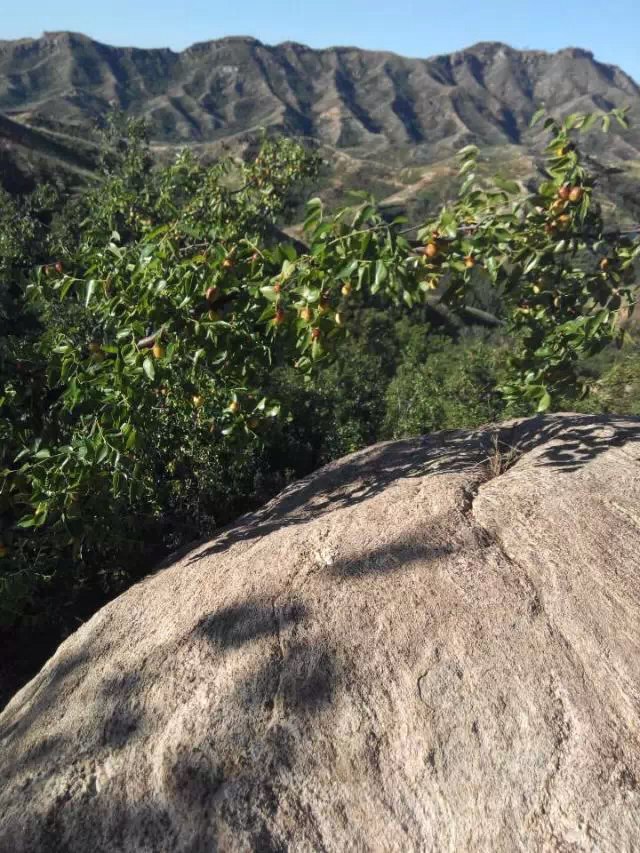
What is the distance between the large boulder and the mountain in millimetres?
119413

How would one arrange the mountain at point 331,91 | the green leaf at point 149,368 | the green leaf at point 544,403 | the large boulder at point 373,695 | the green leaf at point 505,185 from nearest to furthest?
the large boulder at point 373,695
the green leaf at point 149,368
the green leaf at point 505,185
the green leaf at point 544,403
the mountain at point 331,91

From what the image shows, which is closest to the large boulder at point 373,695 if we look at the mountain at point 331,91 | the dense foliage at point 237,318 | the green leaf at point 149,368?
the dense foliage at point 237,318

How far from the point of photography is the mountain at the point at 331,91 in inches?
5197

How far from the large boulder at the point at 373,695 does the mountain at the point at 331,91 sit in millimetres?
119413

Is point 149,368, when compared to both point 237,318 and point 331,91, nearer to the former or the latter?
point 237,318

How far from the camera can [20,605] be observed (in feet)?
13.3

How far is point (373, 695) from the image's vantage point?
7.27 feet

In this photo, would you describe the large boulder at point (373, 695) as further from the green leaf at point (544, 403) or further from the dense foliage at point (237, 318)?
the dense foliage at point (237, 318)

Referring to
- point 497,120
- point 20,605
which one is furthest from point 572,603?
point 497,120

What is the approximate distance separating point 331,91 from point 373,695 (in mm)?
179772

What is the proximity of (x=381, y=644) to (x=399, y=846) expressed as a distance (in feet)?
2.09

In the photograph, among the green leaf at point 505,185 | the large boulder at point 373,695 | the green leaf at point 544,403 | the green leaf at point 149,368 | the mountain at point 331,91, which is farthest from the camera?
the mountain at point 331,91

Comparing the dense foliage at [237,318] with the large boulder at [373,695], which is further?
the dense foliage at [237,318]

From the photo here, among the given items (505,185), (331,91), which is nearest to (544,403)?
(505,185)
